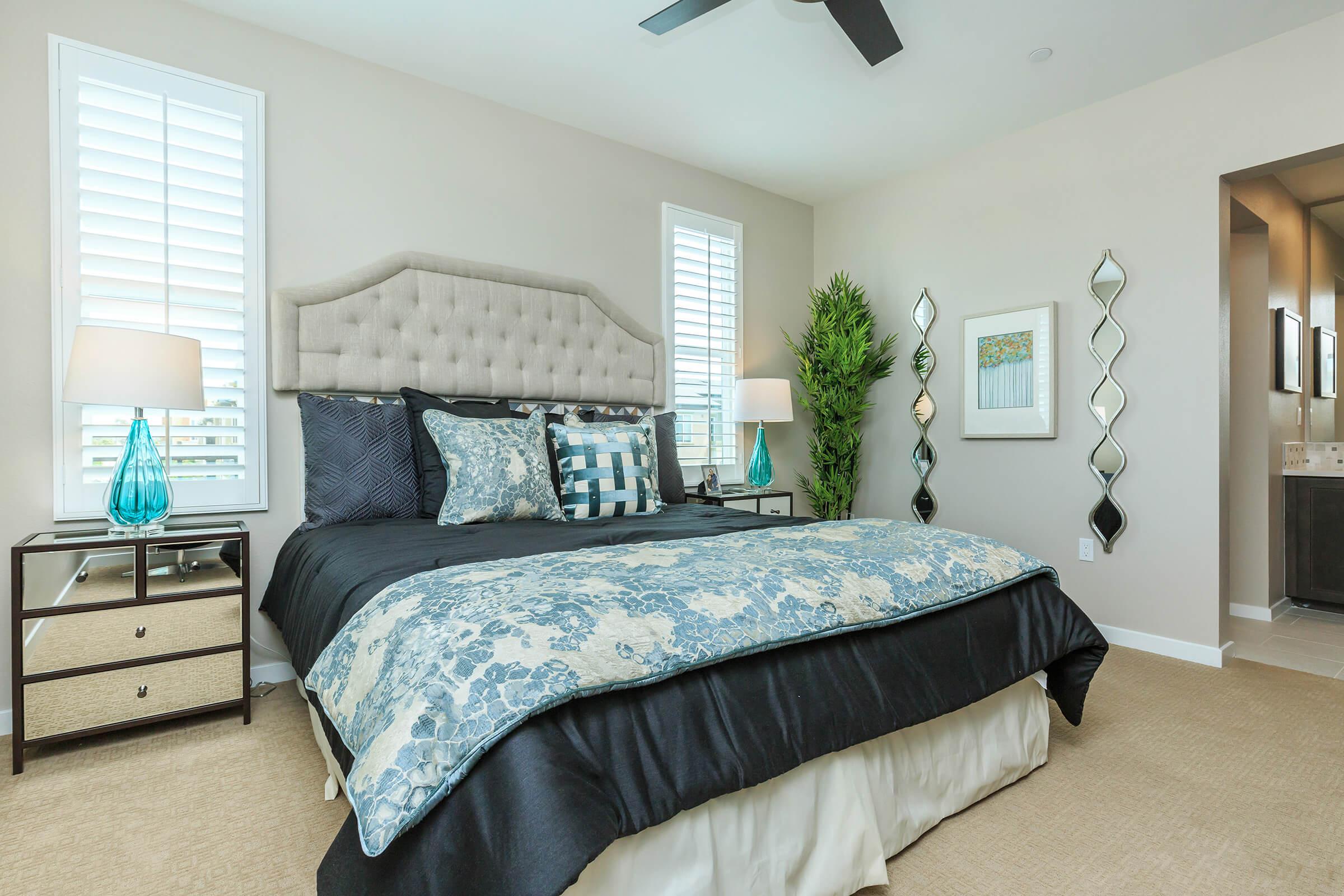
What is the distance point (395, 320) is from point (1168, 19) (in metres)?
3.42

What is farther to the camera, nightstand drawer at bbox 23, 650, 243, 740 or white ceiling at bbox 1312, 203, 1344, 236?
white ceiling at bbox 1312, 203, 1344, 236

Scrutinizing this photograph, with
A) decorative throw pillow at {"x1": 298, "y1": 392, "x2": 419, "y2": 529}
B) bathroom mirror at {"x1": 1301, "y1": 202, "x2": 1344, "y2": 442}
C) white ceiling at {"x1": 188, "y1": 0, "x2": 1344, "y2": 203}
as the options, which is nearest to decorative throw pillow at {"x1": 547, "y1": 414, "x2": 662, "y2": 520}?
decorative throw pillow at {"x1": 298, "y1": 392, "x2": 419, "y2": 529}

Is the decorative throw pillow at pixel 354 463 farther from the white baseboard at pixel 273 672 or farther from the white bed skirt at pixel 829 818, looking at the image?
the white bed skirt at pixel 829 818

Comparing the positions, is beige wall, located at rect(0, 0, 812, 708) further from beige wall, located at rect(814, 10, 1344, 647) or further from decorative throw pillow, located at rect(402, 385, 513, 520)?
beige wall, located at rect(814, 10, 1344, 647)

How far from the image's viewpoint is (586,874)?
110cm

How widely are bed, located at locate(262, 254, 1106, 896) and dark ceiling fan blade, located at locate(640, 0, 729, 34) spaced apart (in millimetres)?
1632

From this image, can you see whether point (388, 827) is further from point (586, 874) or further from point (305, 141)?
point (305, 141)

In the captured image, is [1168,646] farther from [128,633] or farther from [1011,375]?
[128,633]

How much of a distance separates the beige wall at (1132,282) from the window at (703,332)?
1109 millimetres

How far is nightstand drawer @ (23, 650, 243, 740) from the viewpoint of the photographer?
202 cm

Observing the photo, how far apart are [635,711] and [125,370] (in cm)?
204

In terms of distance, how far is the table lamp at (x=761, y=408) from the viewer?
4023 millimetres

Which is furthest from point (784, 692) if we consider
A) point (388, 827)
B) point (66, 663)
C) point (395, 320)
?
point (395, 320)

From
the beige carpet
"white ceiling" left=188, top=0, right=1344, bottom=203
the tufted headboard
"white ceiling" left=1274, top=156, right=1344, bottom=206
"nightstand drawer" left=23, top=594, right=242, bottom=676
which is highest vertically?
"white ceiling" left=188, top=0, right=1344, bottom=203
